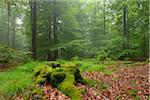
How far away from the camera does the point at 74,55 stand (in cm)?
2220

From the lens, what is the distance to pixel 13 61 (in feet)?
48.5

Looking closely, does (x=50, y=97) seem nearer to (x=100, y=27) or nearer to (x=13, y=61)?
(x=13, y=61)

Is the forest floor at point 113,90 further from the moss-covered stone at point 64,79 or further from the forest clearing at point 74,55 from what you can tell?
the moss-covered stone at point 64,79

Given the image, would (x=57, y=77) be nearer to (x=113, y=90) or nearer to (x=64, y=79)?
(x=64, y=79)

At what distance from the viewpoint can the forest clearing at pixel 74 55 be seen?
637 cm

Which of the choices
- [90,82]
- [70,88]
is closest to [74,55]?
[90,82]

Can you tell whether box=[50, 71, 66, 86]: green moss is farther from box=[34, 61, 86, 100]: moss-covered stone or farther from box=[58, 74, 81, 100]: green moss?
box=[58, 74, 81, 100]: green moss

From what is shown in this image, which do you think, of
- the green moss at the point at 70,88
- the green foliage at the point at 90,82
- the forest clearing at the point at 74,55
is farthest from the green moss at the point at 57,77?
the green foliage at the point at 90,82

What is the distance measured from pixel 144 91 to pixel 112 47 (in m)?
12.8

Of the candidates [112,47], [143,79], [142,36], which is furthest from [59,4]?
[143,79]

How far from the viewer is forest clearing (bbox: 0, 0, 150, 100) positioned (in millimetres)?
6371

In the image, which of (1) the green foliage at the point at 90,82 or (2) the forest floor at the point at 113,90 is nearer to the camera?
(2) the forest floor at the point at 113,90

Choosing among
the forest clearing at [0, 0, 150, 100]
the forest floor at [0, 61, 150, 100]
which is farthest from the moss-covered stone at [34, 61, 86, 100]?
the forest floor at [0, 61, 150, 100]

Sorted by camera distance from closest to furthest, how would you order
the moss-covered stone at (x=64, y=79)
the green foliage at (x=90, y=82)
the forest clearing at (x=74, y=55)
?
1. the moss-covered stone at (x=64, y=79)
2. the forest clearing at (x=74, y=55)
3. the green foliage at (x=90, y=82)
